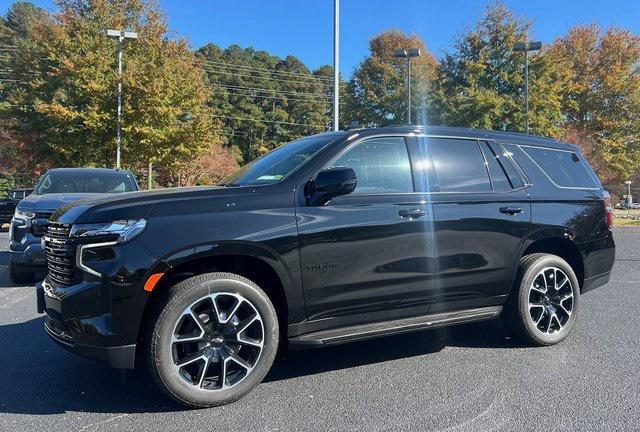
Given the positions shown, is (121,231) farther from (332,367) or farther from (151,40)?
(151,40)

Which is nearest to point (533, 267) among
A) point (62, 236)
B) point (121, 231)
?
point (121, 231)

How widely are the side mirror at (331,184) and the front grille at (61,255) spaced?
5.21 feet

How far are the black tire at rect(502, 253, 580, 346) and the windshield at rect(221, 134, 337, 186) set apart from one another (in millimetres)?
2094

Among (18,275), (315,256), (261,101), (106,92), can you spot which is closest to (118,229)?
(315,256)

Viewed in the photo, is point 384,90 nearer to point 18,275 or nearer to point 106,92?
point 106,92

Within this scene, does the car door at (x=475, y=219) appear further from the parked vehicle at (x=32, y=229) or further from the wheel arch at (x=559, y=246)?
the parked vehicle at (x=32, y=229)

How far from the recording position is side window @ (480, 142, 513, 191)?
452 cm

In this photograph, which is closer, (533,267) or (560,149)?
(533,267)

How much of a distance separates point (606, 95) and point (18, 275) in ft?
109

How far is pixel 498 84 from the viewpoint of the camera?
1129 inches

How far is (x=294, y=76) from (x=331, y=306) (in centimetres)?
6434

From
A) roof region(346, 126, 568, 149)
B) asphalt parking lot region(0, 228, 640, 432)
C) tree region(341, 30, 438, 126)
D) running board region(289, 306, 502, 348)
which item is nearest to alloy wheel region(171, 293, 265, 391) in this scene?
asphalt parking lot region(0, 228, 640, 432)

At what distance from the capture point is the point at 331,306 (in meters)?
3.71

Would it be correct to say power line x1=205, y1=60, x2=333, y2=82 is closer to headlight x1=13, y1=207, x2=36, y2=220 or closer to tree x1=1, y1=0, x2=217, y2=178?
tree x1=1, y1=0, x2=217, y2=178
